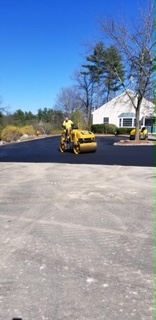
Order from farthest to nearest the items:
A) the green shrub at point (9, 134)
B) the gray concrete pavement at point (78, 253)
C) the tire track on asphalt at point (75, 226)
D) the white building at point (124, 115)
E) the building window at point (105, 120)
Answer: the building window at point (105, 120) < the white building at point (124, 115) < the green shrub at point (9, 134) < the tire track on asphalt at point (75, 226) < the gray concrete pavement at point (78, 253)

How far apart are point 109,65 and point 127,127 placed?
19.1m

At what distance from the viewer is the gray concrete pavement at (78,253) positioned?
235cm

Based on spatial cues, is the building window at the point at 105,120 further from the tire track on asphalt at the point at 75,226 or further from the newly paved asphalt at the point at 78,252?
the tire track on asphalt at the point at 75,226

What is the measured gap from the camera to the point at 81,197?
5.86 m

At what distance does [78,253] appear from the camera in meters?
3.30

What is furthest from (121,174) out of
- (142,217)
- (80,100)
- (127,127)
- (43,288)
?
(80,100)

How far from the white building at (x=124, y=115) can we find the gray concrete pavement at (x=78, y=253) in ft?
107

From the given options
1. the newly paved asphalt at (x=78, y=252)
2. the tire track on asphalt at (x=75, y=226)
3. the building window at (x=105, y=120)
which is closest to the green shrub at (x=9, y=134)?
the building window at (x=105, y=120)

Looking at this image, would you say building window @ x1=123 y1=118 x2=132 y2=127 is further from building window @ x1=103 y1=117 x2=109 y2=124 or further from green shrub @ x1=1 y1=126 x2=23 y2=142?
green shrub @ x1=1 y1=126 x2=23 y2=142

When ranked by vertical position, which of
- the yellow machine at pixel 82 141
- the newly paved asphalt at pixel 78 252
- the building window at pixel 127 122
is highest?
the building window at pixel 127 122

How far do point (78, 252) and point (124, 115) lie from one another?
39151mm

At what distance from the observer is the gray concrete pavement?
235 centimetres

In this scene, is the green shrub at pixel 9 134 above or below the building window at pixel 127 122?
below

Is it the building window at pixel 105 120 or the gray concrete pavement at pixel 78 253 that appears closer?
the gray concrete pavement at pixel 78 253
